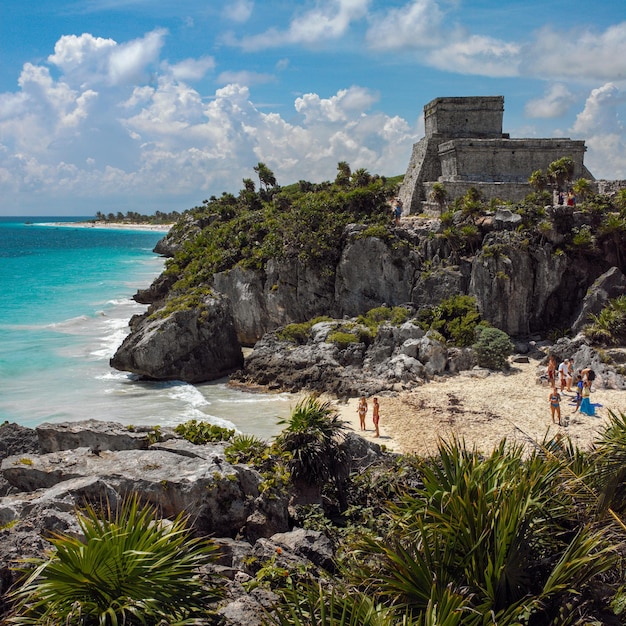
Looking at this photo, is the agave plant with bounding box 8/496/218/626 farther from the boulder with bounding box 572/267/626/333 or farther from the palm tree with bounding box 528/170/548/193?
the palm tree with bounding box 528/170/548/193

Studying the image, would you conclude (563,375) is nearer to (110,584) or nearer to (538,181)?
(538,181)

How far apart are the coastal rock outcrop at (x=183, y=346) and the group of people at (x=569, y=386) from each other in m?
13.3

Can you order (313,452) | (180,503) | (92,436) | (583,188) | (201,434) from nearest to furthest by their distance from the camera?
(180,503), (313,452), (92,436), (201,434), (583,188)

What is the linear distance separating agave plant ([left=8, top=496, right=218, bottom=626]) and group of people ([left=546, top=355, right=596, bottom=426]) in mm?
14098

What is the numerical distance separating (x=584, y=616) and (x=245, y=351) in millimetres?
25855

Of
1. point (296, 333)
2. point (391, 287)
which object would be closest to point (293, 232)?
point (391, 287)

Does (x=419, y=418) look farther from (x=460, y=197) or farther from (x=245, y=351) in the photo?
(x=460, y=197)

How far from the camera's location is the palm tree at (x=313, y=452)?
9539 millimetres

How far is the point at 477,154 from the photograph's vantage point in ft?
102

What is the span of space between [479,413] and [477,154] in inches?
707

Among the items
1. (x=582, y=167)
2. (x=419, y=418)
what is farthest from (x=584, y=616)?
(x=582, y=167)

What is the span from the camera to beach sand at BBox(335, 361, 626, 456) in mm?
15906

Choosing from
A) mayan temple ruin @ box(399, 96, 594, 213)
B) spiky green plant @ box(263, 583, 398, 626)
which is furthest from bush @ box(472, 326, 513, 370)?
spiky green plant @ box(263, 583, 398, 626)

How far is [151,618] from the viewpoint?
4574 mm
